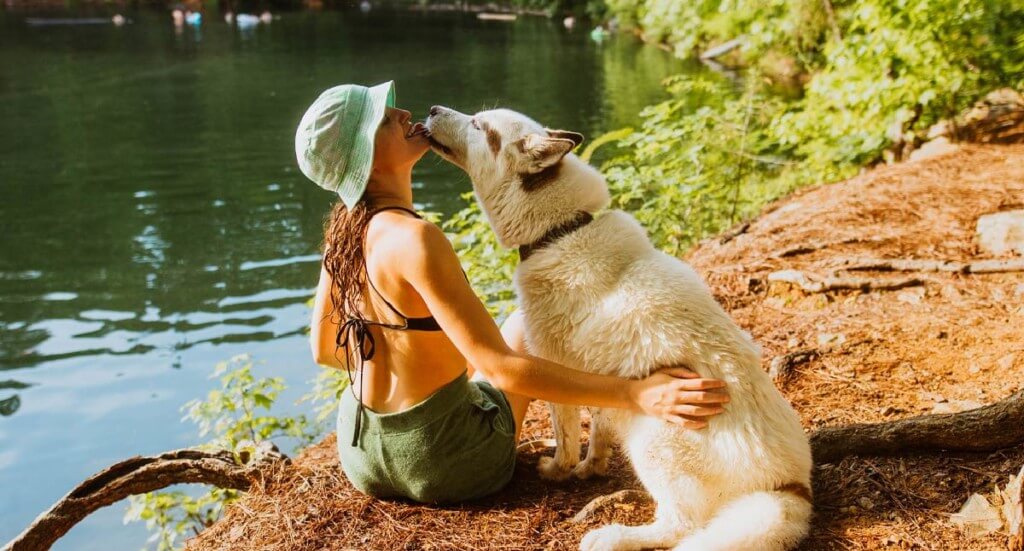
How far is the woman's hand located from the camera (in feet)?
8.72

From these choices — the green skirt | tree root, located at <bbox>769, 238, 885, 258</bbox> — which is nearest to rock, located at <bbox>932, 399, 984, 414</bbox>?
the green skirt

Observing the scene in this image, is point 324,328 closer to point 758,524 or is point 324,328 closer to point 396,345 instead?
point 396,345

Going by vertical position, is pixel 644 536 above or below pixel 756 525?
below

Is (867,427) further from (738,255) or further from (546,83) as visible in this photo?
(546,83)

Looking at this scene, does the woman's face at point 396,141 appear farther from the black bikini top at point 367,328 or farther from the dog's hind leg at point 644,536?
the dog's hind leg at point 644,536

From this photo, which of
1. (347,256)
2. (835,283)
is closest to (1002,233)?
(835,283)

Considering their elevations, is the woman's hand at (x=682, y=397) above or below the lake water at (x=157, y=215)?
above

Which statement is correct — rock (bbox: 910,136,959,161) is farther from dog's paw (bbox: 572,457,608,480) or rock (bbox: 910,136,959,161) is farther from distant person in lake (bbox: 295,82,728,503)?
distant person in lake (bbox: 295,82,728,503)

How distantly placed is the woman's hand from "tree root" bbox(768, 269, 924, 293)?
2662 millimetres

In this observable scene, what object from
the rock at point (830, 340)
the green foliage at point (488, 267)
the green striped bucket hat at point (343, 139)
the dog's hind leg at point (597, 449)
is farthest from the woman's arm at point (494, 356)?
the green foliage at point (488, 267)

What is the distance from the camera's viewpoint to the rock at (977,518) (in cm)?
268

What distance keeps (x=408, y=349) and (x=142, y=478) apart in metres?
1.81

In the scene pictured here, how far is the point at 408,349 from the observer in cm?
305

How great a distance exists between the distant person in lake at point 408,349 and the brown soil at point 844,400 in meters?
0.22
